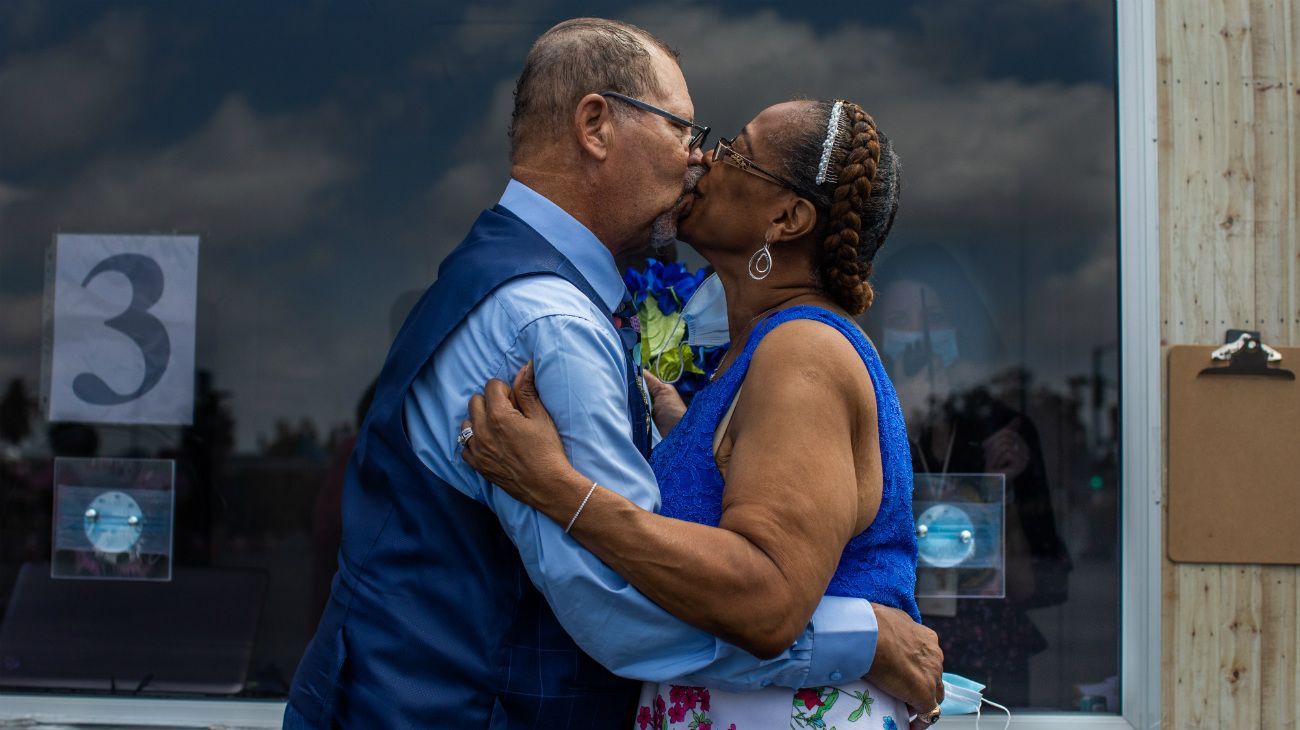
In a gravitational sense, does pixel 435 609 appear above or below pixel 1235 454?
below

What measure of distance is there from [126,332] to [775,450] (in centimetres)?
253

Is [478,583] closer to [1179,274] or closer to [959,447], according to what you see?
[959,447]

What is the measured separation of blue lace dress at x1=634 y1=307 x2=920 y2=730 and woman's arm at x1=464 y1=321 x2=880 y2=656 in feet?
0.47

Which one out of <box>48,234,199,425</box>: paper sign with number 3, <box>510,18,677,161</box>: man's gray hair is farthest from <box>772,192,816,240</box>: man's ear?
<box>48,234,199,425</box>: paper sign with number 3

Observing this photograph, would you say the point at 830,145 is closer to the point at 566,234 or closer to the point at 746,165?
the point at 746,165

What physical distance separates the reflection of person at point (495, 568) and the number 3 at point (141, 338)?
1.87 m

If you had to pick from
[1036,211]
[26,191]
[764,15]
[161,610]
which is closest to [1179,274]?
[1036,211]

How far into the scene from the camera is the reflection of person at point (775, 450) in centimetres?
153

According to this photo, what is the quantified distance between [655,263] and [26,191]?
7.19ft

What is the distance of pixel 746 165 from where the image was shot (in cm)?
193

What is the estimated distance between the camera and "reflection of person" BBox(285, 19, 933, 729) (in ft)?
5.18

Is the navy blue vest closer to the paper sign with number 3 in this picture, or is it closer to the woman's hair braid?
the woman's hair braid

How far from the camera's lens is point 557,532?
1542mm

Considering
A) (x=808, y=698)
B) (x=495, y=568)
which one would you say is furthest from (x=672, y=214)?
(x=808, y=698)
